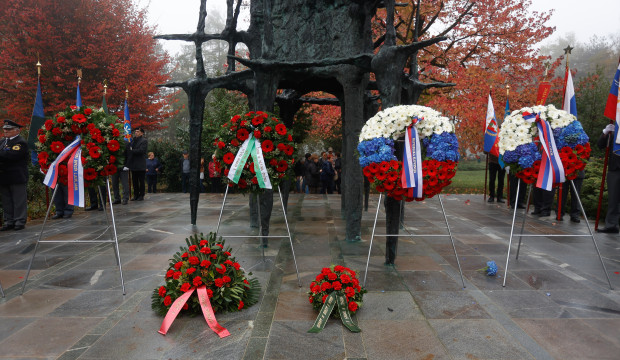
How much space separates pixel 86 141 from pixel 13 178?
16.7 feet

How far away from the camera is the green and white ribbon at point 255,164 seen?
15.6 ft

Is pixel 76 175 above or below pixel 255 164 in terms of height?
below

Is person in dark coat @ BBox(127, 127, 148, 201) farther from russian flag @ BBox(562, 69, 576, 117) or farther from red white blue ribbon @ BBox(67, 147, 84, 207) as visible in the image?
russian flag @ BBox(562, 69, 576, 117)

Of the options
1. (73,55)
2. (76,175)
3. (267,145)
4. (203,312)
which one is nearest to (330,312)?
(203,312)

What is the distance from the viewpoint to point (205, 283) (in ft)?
12.2

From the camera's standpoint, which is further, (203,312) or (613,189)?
(613,189)

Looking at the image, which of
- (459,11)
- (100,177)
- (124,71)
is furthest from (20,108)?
(459,11)

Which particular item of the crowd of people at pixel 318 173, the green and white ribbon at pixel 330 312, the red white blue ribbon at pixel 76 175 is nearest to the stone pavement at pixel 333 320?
the green and white ribbon at pixel 330 312

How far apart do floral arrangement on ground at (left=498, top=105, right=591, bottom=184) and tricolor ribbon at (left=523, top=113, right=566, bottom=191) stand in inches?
3.2

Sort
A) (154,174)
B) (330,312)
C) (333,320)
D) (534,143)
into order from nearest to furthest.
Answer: (330,312) < (333,320) < (534,143) < (154,174)

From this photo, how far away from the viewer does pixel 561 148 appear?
461 centimetres

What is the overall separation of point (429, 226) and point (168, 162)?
44.5 feet

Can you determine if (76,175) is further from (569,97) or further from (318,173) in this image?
(318,173)

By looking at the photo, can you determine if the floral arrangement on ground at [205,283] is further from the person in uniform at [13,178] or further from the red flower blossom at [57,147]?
the person in uniform at [13,178]
